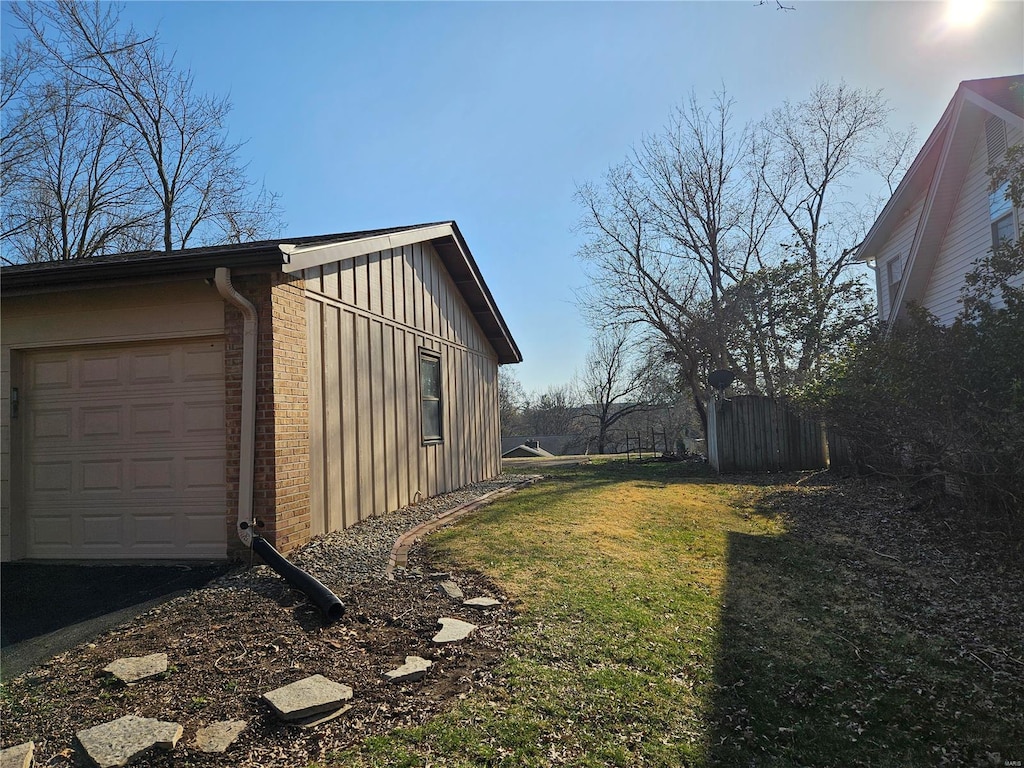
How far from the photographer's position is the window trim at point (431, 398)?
9.39m

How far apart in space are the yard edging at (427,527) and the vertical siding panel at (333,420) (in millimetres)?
809

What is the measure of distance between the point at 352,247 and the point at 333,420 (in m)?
2.05

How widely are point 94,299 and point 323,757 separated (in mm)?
5291

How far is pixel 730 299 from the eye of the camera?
20.8 meters

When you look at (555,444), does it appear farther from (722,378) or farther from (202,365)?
(202,365)

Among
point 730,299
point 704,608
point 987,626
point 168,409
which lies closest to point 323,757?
point 704,608

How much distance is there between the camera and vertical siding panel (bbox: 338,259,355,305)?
6.98 meters

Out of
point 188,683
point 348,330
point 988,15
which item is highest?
point 988,15

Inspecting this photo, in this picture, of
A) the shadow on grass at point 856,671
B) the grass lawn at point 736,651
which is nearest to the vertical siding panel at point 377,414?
the grass lawn at point 736,651

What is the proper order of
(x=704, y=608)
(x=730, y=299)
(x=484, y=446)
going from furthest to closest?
(x=730, y=299) → (x=484, y=446) → (x=704, y=608)

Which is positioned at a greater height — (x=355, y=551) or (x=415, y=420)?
(x=415, y=420)

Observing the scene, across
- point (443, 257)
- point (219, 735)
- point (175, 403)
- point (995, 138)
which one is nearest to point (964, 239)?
point (995, 138)

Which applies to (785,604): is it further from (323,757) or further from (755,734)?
(323,757)

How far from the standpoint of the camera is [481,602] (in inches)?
180
